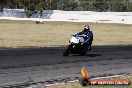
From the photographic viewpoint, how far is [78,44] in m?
20.0

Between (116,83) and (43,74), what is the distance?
4.83m

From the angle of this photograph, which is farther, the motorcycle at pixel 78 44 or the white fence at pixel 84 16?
the white fence at pixel 84 16

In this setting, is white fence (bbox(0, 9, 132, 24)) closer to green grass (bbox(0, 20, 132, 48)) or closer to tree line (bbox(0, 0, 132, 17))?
green grass (bbox(0, 20, 132, 48))

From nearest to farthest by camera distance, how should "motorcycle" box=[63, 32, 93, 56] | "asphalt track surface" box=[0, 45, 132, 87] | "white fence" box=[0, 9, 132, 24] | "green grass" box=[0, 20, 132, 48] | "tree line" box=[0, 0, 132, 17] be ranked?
"asphalt track surface" box=[0, 45, 132, 87]
"motorcycle" box=[63, 32, 93, 56]
"green grass" box=[0, 20, 132, 48]
"white fence" box=[0, 9, 132, 24]
"tree line" box=[0, 0, 132, 17]

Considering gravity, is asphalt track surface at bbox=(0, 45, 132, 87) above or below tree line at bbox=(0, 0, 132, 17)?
above

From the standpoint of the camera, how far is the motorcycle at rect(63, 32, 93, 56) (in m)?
19.8

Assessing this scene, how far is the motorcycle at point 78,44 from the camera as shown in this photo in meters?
19.8

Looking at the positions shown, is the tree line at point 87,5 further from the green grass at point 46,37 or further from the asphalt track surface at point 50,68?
the asphalt track surface at point 50,68

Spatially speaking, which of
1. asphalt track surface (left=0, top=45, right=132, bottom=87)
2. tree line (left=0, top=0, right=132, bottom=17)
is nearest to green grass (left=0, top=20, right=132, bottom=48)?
asphalt track surface (left=0, top=45, right=132, bottom=87)

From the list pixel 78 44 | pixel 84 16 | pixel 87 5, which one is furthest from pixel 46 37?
pixel 87 5

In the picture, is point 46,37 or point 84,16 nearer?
point 46,37

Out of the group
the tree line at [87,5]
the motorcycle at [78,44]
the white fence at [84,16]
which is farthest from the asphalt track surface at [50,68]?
the tree line at [87,5]

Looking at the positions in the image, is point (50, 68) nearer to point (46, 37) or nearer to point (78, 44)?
point (78, 44)

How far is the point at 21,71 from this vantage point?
1338 centimetres
